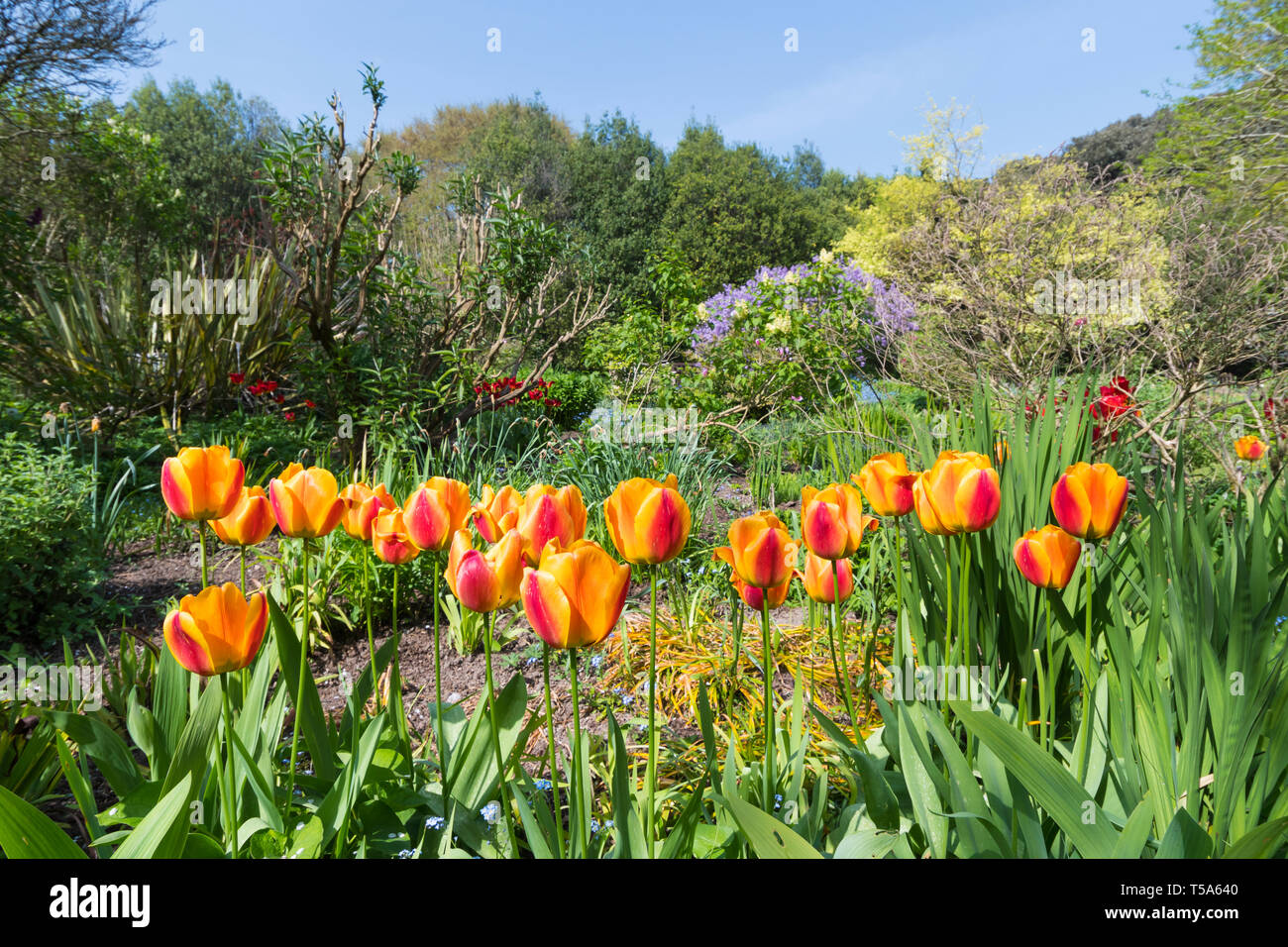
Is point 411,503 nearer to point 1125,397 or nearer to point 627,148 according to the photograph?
point 1125,397

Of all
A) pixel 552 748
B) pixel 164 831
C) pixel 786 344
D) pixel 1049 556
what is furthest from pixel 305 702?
pixel 786 344

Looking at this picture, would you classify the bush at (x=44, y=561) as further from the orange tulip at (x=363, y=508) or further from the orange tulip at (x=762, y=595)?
the orange tulip at (x=762, y=595)

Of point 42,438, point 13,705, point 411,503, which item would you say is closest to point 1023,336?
point 411,503

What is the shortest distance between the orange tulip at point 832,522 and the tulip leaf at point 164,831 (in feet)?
3.26

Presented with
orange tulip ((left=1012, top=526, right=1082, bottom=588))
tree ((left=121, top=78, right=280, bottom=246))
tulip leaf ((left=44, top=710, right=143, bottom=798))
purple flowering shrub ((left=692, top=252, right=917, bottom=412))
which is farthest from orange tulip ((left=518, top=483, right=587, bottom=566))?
tree ((left=121, top=78, right=280, bottom=246))

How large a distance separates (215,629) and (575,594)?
51 centimetres

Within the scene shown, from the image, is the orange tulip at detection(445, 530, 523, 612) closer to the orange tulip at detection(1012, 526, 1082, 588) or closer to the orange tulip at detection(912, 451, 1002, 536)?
the orange tulip at detection(912, 451, 1002, 536)

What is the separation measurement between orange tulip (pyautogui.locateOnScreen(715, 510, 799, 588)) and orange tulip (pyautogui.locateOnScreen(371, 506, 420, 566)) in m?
0.61

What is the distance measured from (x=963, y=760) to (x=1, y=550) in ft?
12.9

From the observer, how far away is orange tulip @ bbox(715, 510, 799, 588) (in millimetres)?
1129

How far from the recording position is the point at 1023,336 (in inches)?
205

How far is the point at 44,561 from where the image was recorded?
3.44m

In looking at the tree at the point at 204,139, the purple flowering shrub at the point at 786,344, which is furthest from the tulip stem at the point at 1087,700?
the tree at the point at 204,139

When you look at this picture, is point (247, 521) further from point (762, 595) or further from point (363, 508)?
point (762, 595)
